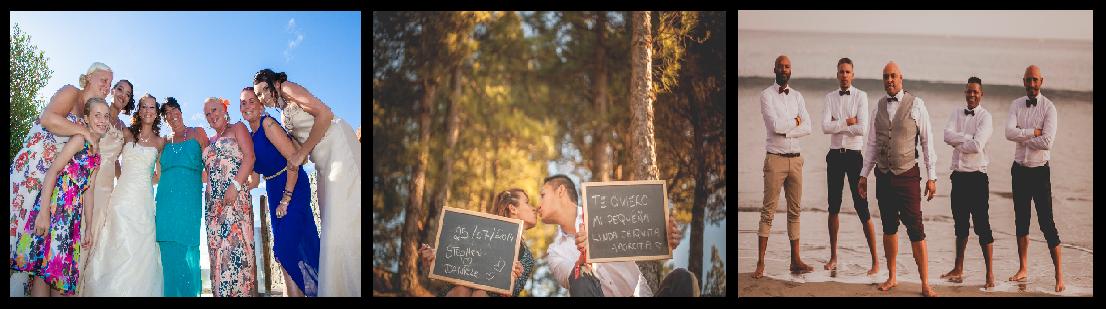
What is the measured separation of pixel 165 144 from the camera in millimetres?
6793

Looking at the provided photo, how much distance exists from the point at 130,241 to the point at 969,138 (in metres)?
5.44

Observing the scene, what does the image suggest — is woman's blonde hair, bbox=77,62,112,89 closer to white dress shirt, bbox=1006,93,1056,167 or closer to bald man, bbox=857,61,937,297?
bald man, bbox=857,61,937,297

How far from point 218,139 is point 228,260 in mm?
746

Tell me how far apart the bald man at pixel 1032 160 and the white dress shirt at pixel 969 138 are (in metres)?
0.17

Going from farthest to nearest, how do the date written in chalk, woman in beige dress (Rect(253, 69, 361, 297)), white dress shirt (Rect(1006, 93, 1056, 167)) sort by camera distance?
white dress shirt (Rect(1006, 93, 1056, 167)) → the date written in chalk → woman in beige dress (Rect(253, 69, 361, 297))

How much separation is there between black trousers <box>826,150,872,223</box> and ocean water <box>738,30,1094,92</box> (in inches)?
21.0

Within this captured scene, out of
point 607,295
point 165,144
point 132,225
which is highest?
point 165,144

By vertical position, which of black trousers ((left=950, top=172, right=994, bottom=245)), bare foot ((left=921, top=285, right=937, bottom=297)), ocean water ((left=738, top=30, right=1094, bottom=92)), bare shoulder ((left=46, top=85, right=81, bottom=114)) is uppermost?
ocean water ((left=738, top=30, right=1094, bottom=92))

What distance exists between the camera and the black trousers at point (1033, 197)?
7414 mm

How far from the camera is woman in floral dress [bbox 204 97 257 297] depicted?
661 cm

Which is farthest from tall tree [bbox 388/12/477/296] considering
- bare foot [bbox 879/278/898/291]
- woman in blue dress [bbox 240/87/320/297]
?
bare foot [bbox 879/278/898/291]

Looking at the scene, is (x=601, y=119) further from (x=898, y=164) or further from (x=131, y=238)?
(x=131, y=238)

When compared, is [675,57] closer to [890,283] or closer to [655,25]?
[655,25]
